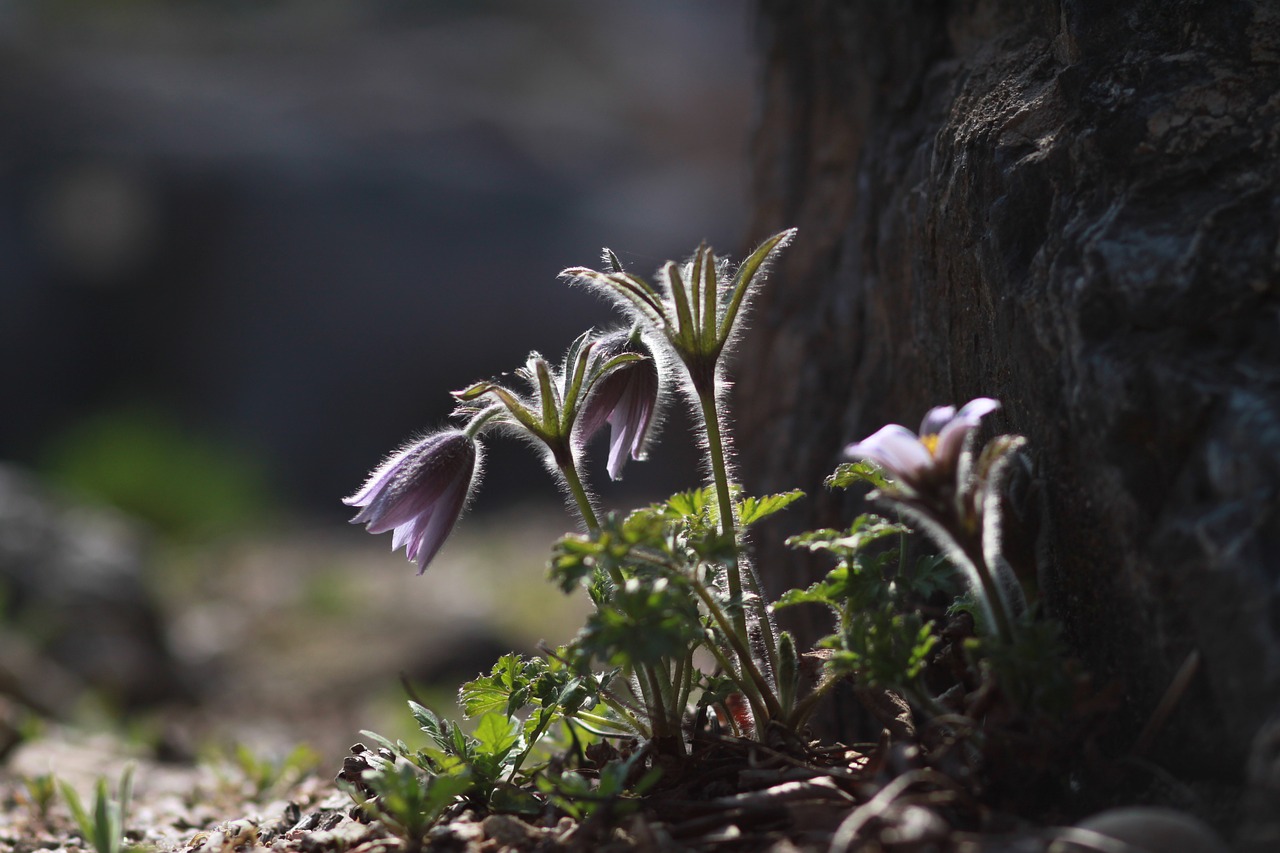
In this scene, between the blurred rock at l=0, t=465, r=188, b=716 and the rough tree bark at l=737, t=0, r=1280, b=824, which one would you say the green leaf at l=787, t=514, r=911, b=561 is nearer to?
the rough tree bark at l=737, t=0, r=1280, b=824

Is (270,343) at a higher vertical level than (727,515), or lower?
higher

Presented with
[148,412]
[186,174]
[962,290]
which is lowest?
[962,290]

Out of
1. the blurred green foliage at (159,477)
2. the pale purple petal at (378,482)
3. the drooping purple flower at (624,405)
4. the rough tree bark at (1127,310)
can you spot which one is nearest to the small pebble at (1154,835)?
the rough tree bark at (1127,310)

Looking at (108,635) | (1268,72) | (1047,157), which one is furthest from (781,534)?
(108,635)

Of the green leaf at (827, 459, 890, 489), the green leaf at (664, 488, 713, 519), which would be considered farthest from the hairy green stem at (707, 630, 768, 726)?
the green leaf at (827, 459, 890, 489)

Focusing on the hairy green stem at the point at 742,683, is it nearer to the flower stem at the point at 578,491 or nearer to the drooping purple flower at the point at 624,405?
the flower stem at the point at 578,491

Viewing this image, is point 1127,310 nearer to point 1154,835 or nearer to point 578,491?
point 1154,835

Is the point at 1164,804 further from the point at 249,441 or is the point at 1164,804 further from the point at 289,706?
the point at 249,441

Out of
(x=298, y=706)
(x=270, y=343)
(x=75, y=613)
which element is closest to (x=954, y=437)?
(x=298, y=706)
